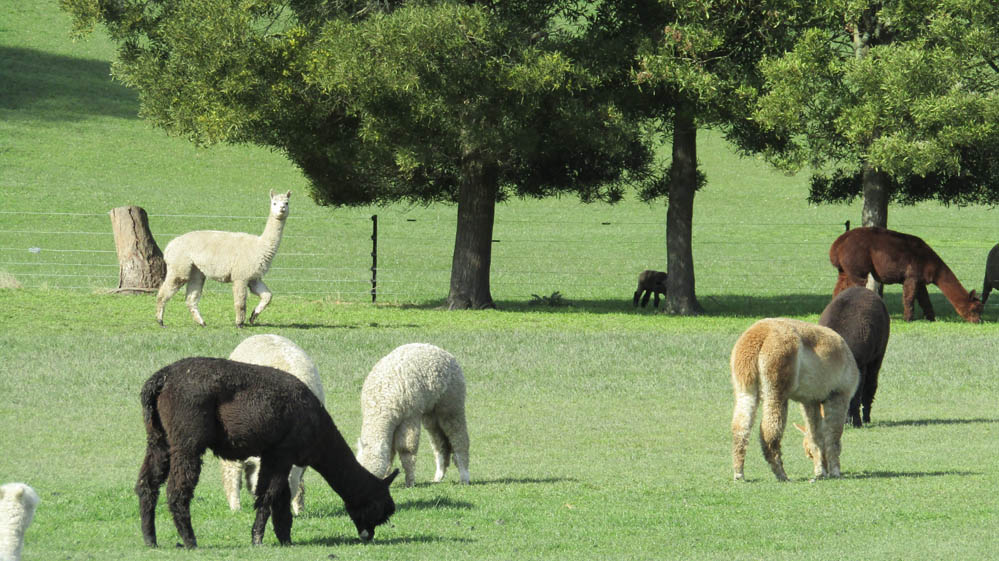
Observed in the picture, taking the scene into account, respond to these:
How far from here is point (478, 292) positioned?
25.3 metres

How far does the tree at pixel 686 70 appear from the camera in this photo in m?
22.6

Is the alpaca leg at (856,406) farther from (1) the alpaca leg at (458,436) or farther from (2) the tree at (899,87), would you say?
(2) the tree at (899,87)

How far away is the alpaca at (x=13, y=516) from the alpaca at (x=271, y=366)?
517cm

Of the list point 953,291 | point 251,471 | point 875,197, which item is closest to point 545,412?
point 251,471

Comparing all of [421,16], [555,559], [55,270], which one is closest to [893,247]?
[421,16]

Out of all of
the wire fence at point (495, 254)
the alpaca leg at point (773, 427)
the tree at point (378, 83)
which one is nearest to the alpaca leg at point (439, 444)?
the alpaca leg at point (773, 427)

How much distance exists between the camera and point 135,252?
2531cm

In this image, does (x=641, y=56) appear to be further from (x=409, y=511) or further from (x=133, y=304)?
(x=409, y=511)

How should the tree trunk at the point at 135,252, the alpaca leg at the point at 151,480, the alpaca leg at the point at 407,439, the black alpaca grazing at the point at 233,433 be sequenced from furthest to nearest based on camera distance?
the tree trunk at the point at 135,252, the alpaca leg at the point at 407,439, the alpaca leg at the point at 151,480, the black alpaca grazing at the point at 233,433

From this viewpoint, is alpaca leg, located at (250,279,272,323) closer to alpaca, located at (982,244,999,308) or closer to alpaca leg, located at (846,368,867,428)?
alpaca leg, located at (846,368,867,428)

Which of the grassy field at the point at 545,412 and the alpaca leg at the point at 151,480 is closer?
the alpaca leg at the point at 151,480

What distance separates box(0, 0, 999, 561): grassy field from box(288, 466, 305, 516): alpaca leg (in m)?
0.21

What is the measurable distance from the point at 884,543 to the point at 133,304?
1760 cm

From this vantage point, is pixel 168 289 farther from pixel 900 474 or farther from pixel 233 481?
pixel 900 474
